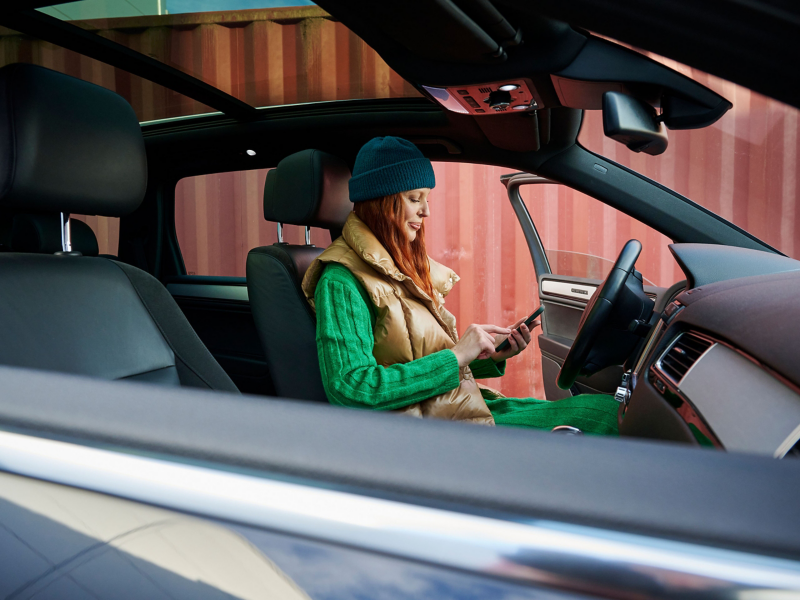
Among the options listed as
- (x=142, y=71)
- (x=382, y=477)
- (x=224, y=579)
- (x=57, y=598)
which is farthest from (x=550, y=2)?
(x=142, y=71)

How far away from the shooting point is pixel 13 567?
0.44 metres

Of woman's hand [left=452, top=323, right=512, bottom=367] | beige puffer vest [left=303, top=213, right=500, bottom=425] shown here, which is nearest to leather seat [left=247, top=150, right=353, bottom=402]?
beige puffer vest [left=303, top=213, right=500, bottom=425]

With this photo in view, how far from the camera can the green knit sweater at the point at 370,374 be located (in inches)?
50.2

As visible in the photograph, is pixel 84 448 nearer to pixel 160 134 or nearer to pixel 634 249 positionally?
pixel 634 249

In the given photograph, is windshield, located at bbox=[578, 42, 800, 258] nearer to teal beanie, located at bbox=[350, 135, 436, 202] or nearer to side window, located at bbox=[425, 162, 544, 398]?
teal beanie, located at bbox=[350, 135, 436, 202]

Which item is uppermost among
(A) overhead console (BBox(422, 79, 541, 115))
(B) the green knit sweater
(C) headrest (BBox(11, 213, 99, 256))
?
(A) overhead console (BBox(422, 79, 541, 115))

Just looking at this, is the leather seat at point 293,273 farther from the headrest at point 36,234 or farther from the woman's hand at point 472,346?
the headrest at point 36,234

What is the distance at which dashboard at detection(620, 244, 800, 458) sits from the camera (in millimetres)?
508

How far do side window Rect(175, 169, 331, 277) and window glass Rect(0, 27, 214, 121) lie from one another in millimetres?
1519

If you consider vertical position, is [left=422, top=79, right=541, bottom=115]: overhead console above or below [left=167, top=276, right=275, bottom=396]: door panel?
above

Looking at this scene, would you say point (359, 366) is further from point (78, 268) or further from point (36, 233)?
point (36, 233)

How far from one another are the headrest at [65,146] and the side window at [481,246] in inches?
101

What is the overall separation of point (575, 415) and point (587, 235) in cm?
185

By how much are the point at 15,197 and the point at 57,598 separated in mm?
809
